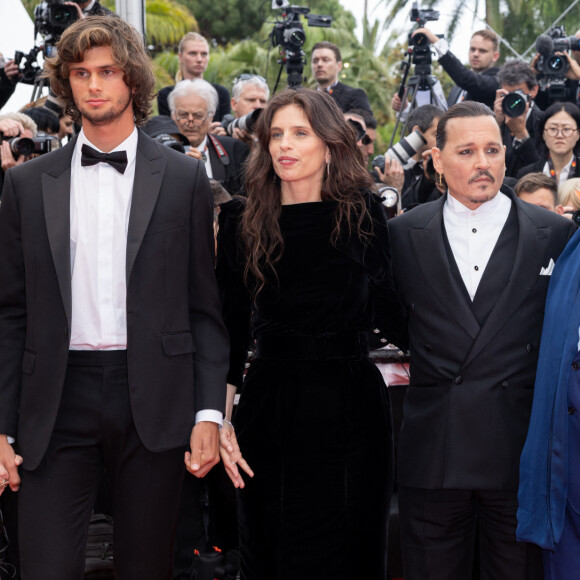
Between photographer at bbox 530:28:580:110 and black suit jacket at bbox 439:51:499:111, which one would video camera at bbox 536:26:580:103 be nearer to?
photographer at bbox 530:28:580:110

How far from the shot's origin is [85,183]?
7.79 ft

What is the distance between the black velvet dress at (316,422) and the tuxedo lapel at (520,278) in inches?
13.1

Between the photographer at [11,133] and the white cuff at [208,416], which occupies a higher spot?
the photographer at [11,133]

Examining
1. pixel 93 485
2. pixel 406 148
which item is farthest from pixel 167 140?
pixel 93 485

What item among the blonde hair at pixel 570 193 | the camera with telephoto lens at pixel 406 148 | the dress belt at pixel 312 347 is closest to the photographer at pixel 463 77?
the camera with telephoto lens at pixel 406 148

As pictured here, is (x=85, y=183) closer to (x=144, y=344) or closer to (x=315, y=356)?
(x=144, y=344)

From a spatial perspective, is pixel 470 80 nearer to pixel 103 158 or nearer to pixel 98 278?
pixel 103 158

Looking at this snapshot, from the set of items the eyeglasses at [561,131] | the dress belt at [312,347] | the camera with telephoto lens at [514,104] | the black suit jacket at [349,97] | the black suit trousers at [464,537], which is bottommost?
the black suit trousers at [464,537]

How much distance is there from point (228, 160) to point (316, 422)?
9.32ft

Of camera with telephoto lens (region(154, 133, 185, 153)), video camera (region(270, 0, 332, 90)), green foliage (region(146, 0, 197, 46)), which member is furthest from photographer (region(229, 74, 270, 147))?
green foliage (region(146, 0, 197, 46))

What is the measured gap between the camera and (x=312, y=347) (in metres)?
2.68

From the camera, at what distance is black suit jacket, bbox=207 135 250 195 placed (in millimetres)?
5125

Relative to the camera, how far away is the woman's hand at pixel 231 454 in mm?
2479

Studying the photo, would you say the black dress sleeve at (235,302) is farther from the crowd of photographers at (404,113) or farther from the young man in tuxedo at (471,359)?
the crowd of photographers at (404,113)
